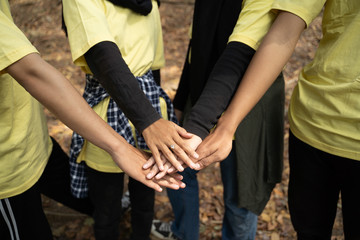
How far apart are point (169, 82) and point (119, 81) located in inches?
130

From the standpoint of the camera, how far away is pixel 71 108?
1.34 m

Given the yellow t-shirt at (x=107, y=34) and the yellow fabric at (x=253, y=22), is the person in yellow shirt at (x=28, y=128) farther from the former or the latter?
the yellow fabric at (x=253, y=22)

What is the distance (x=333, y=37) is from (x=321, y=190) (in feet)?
2.45

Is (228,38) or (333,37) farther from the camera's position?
(228,38)

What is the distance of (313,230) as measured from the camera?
1672mm

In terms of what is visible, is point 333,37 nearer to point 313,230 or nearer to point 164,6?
point 313,230

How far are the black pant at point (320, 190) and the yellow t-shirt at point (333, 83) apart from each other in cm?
9

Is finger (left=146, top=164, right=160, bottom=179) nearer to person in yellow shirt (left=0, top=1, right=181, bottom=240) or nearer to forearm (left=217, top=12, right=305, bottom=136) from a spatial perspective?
person in yellow shirt (left=0, top=1, right=181, bottom=240)

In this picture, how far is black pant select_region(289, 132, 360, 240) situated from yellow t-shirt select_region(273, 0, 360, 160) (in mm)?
91

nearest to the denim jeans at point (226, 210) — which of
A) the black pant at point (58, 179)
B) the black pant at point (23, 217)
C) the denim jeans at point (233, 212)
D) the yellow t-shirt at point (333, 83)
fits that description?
the denim jeans at point (233, 212)

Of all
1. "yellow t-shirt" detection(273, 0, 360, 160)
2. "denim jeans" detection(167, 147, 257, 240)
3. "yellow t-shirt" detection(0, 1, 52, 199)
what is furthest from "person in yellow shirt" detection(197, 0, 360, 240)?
"yellow t-shirt" detection(0, 1, 52, 199)

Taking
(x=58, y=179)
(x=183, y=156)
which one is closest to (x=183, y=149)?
(x=183, y=156)

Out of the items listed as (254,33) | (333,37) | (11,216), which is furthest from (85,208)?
(333,37)

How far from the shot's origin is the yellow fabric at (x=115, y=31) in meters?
1.42
